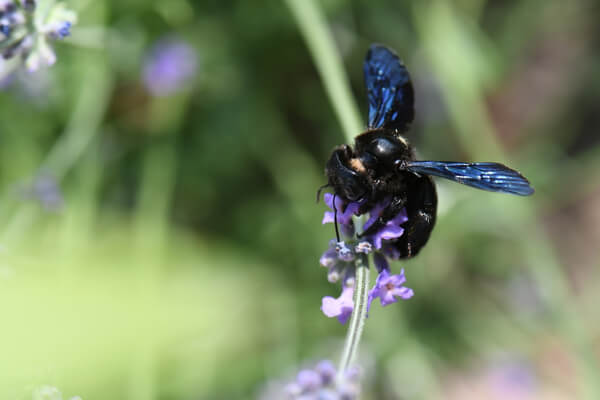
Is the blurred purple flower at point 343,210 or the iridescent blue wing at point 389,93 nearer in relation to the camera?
the blurred purple flower at point 343,210

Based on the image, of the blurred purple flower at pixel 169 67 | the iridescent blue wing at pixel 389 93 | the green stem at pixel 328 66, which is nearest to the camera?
the iridescent blue wing at pixel 389 93

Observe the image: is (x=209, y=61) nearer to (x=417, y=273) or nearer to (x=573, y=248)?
(x=417, y=273)

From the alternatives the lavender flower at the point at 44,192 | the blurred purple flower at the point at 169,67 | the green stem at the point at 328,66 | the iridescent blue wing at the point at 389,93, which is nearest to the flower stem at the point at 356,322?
the iridescent blue wing at the point at 389,93

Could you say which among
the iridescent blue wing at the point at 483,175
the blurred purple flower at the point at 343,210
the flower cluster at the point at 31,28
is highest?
the flower cluster at the point at 31,28

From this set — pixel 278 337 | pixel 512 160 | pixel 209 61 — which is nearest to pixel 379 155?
pixel 278 337

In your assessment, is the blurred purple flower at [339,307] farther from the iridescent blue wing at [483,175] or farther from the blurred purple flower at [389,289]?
the iridescent blue wing at [483,175]

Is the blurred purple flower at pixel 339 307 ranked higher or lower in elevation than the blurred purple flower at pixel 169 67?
lower
